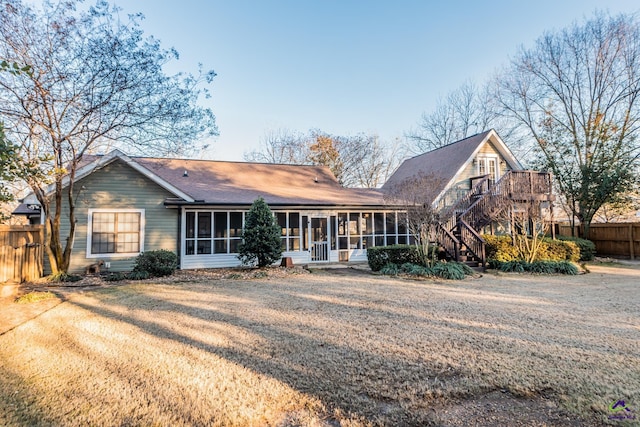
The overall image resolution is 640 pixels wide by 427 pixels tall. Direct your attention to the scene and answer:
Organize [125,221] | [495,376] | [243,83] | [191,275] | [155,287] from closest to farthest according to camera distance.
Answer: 1. [495,376]
2. [155,287]
3. [191,275]
4. [125,221]
5. [243,83]

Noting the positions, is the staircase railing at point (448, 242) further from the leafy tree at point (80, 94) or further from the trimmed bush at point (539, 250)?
the leafy tree at point (80, 94)

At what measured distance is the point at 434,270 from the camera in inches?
420

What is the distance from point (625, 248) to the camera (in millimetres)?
16156

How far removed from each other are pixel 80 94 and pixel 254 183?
840cm

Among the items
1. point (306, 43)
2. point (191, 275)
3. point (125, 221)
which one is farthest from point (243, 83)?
point (191, 275)

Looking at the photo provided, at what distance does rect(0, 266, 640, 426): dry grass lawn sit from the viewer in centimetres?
282

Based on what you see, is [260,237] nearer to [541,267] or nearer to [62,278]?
[62,278]

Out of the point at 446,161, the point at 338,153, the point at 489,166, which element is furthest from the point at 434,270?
the point at 338,153

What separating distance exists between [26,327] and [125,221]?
6991 mm

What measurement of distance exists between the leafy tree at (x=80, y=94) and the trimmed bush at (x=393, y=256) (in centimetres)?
733

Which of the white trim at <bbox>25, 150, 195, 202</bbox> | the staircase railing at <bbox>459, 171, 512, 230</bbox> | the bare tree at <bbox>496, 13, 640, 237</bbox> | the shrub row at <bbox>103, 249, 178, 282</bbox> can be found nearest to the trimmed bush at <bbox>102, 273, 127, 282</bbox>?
the shrub row at <bbox>103, 249, 178, 282</bbox>

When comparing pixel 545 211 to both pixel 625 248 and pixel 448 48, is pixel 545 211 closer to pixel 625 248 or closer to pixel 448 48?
pixel 625 248

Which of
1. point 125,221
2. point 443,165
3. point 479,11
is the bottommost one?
point 125,221

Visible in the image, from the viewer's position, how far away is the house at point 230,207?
11445mm
